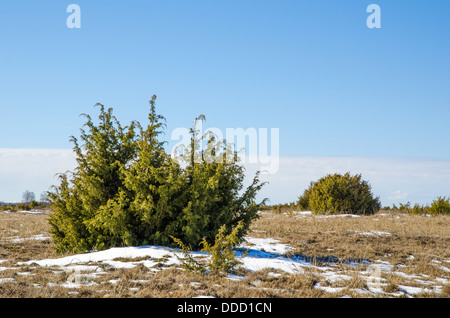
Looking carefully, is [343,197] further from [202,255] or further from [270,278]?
[270,278]

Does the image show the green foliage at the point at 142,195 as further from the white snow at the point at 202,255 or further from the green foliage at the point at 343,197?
the green foliage at the point at 343,197

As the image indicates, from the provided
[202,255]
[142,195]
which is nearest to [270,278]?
[202,255]

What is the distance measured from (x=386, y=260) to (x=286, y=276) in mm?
3594

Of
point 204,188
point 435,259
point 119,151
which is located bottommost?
point 435,259

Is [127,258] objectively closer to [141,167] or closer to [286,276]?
[141,167]

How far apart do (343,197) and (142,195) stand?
17.3 metres

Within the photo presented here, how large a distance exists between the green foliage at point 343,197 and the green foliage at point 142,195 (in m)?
13.9

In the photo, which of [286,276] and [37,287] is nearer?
[37,287]

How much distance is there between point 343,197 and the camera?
23594mm

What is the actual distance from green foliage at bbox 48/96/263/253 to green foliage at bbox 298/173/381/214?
13933 millimetres

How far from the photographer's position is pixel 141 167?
30.0 feet

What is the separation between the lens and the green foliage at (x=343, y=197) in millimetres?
23022

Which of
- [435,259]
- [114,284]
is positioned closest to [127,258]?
[114,284]

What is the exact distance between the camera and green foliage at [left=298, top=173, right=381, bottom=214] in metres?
23.0
